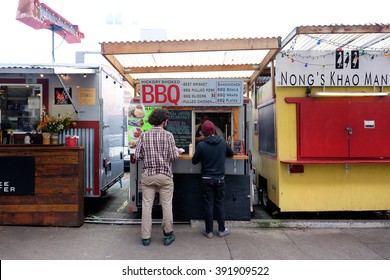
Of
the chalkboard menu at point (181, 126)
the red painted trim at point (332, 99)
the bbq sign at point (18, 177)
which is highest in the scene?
the red painted trim at point (332, 99)

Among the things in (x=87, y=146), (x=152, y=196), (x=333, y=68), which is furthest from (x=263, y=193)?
(x=87, y=146)

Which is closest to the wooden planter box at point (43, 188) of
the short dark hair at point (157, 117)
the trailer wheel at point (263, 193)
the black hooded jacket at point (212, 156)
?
the short dark hair at point (157, 117)

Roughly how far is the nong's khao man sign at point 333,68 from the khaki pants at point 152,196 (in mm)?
2718

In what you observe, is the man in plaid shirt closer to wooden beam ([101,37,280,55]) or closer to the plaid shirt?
the plaid shirt

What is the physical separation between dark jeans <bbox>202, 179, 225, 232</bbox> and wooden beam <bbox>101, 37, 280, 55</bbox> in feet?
7.31

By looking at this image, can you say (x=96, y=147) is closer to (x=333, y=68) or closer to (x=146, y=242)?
(x=146, y=242)

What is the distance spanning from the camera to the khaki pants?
15.6 ft

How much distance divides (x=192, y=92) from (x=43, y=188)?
3.08 m

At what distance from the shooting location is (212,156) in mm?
5051

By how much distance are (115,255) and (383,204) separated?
15.5ft

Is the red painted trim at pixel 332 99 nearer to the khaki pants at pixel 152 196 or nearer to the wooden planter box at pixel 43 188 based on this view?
Result: the khaki pants at pixel 152 196

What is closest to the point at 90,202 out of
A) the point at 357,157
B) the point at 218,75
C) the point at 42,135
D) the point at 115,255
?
the point at 42,135

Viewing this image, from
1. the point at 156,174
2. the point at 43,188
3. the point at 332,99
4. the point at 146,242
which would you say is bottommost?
the point at 146,242

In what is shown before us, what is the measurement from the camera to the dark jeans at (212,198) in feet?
16.6
